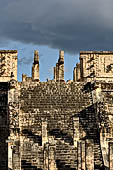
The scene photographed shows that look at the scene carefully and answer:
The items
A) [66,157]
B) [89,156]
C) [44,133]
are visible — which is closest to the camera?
[89,156]

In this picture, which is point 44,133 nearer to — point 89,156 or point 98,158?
point 98,158

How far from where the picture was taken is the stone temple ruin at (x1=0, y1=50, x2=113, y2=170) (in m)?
22.9

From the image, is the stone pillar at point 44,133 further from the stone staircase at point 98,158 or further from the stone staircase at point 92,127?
the stone staircase at point 98,158

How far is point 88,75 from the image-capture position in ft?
119

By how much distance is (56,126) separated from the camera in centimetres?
2744

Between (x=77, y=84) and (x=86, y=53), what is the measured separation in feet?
17.4

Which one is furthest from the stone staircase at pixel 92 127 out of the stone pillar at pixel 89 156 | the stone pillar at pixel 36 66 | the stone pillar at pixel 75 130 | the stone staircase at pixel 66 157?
the stone pillar at pixel 36 66

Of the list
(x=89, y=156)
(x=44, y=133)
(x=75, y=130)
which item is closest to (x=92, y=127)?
(x=75, y=130)

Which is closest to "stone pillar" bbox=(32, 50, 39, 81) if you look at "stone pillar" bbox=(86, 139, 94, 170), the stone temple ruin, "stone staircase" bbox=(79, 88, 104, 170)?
the stone temple ruin

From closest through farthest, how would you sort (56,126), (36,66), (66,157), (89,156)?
(89,156), (66,157), (56,126), (36,66)

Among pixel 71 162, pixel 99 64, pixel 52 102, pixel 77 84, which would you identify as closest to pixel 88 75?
pixel 99 64

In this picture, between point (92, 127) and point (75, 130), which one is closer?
point (75, 130)

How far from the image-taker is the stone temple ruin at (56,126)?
75.0 feet

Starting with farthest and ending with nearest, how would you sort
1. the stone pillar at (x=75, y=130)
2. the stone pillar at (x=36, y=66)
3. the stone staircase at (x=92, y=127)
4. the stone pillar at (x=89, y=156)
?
the stone pillar at (x=36, y=66), the stone pillar at (x=75, y=130), the stone staircase at (x=92, y=127), the stone pillar at (x=89, y=156)
